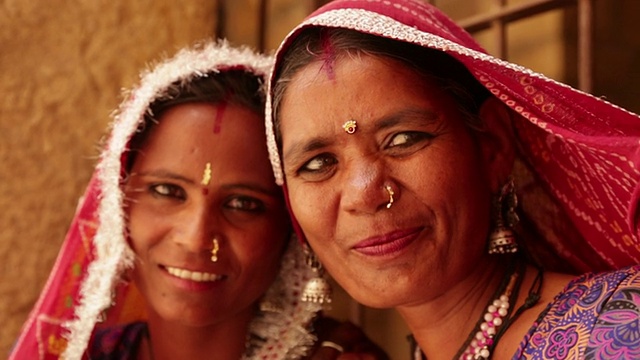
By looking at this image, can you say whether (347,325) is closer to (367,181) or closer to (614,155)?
(367,181)

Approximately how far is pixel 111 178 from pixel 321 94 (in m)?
0.80

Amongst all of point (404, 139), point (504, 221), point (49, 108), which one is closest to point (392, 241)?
point (404, 139)

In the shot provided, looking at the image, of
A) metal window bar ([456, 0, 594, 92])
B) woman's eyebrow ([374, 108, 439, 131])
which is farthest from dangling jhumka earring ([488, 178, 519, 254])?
metal window bar ([456, 0, 594, 92])

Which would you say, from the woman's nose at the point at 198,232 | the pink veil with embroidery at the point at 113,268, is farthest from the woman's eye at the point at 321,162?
the pink veil with embroidery at the point at 113,268

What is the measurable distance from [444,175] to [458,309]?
1.13 ft

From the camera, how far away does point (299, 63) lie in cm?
174

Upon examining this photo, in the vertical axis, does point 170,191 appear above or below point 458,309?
above

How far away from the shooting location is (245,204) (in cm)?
210

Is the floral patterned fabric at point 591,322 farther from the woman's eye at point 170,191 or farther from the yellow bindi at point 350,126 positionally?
the woman's eye at point 170,191

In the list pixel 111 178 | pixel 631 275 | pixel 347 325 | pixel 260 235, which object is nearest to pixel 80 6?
pixel 111 178

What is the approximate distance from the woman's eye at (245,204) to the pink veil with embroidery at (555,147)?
19 cm

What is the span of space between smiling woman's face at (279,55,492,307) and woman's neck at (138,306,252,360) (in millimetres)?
684

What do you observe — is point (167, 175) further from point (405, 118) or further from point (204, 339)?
point (405, 118)

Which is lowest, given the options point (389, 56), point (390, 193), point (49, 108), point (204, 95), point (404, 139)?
point (390, 193)
